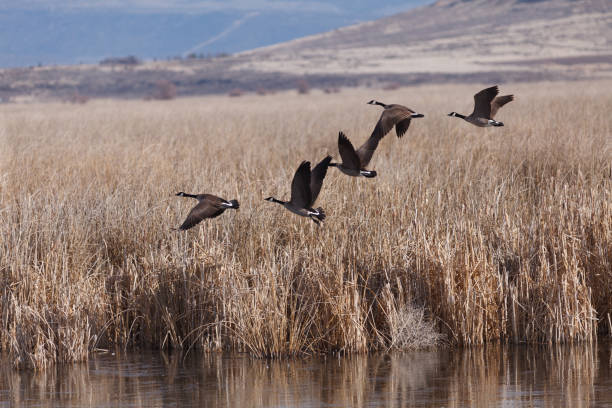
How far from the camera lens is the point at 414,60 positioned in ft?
350

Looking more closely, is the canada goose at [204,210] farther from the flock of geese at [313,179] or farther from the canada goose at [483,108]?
the canada goose at [483,108]

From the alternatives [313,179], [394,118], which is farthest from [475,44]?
[313,179]

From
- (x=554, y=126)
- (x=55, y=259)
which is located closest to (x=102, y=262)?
(x=55, y=259)

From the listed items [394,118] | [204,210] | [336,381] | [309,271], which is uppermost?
[394,118]

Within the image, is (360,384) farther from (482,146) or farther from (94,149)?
(94,149)

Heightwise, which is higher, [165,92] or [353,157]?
[165,92]

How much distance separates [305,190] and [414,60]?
102 m

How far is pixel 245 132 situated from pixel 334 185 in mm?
8468

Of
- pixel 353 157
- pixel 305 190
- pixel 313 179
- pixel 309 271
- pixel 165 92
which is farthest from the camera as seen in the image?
pixel 165 92

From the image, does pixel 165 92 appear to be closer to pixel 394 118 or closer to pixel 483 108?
pixel 483 108

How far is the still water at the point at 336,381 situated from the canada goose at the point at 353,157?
1.59m

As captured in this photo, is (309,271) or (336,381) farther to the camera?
(309,271)

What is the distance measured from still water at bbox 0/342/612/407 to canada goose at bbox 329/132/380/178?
5.23ft

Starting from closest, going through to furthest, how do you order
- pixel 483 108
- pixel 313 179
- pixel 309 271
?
pixel 313 179 → pixel 483 108 → pixel 309 271
